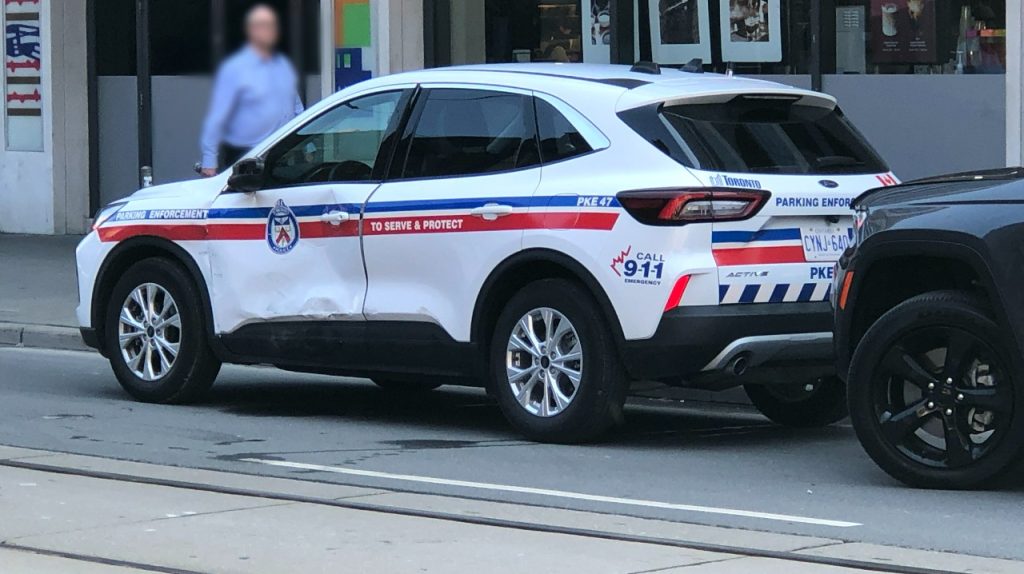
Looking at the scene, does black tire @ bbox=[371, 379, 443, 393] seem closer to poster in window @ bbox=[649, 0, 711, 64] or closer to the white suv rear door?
the white suv rear door

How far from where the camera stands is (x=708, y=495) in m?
7.62

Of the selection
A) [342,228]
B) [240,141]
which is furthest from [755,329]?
[240,141]

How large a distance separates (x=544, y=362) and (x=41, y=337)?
600 cm

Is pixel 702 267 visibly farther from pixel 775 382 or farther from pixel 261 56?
pixel 261 56

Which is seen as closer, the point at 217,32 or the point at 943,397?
the point at 943,397

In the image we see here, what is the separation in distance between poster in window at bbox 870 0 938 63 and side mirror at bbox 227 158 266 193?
24.1ft

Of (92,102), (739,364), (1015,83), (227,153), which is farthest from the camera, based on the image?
(92,102)

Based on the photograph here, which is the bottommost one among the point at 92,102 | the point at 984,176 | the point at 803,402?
the point at 803,402

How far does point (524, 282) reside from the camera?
8.98m

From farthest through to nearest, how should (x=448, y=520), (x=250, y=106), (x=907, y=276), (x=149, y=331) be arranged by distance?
(x=250, y=106)
(x=149, y=331)
(x=907, y=276)
(x=448, y=520)

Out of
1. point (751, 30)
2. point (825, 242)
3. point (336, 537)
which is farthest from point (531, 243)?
point (751, 30)

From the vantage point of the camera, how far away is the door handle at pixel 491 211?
8.82m

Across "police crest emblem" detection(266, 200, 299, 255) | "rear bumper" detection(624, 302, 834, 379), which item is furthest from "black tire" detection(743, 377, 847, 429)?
"police crest emblem" detection(266, 200, 299, 255)

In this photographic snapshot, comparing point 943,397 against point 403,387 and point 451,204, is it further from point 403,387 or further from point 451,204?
point 403,387
